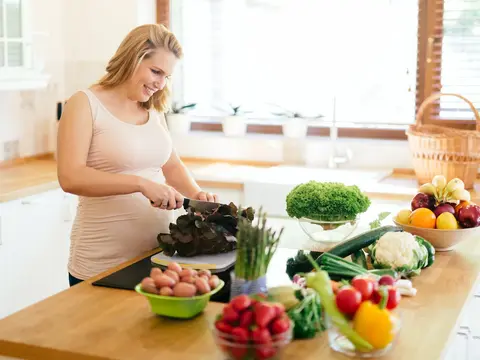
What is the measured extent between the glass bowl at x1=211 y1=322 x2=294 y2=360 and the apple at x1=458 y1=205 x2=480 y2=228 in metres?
1.20

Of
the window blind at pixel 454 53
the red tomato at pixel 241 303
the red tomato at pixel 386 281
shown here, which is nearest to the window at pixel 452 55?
the window blind at pixel 454 53

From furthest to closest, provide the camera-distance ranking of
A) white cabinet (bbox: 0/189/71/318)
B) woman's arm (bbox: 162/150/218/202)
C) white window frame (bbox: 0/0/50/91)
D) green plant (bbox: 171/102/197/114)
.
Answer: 1. green plant (bbox: 171/102/197/114)
2. white window frame (bbox: 0/0/50/91)
3. white cabinet (bbox: 0/189/71/318)
4. woman's arm (bbox: 162/150/218/202)

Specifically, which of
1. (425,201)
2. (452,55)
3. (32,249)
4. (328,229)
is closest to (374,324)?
(328,229)

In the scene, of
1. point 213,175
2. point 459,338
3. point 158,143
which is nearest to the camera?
point 459,338

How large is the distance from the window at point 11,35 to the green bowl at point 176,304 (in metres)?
2.25

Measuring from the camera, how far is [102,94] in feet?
8.36

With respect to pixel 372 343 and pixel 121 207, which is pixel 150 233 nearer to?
pixel 121 207

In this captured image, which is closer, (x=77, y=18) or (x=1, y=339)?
(x=1, y=339)

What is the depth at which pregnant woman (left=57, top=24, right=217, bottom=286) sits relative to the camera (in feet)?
8.01

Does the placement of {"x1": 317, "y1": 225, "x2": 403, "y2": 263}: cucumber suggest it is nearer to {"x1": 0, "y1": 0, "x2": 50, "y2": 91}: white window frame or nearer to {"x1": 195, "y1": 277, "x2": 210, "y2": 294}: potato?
{"x1": 195, "y1": 277, "x2": 210, "y2": 294}: potato

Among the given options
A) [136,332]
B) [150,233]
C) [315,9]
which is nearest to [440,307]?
[136,332]

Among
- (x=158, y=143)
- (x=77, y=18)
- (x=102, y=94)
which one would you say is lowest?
(x=158, y=143)

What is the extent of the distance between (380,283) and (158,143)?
41.2 inches

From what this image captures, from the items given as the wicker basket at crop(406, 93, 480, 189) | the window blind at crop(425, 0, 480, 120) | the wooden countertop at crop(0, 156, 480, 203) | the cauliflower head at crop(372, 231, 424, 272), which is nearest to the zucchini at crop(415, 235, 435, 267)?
the cauliflower head at crop(372, 231, 424, 272)
